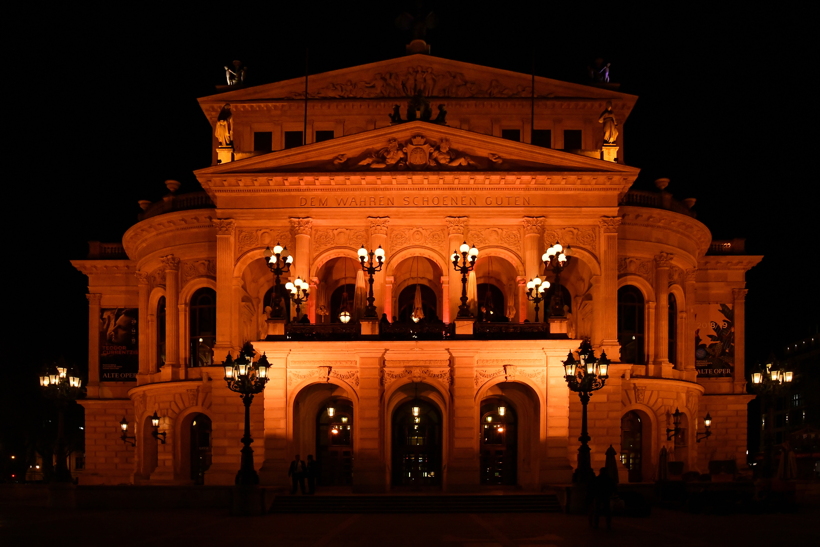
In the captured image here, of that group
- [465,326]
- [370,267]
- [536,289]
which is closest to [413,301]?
[465,326]

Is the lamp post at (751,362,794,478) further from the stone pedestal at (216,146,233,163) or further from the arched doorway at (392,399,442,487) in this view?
the stone pedestal at (216,146,233,163)

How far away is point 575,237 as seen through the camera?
53.3m

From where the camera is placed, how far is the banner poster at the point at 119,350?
64.2 metres

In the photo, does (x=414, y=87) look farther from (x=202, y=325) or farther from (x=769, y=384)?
(x=769, y=384)

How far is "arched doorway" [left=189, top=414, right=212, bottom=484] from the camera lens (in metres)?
58.8

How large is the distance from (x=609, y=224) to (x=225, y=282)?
56.7 ft

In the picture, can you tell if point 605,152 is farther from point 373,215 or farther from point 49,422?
point 49,422

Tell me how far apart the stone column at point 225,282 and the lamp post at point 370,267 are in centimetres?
651

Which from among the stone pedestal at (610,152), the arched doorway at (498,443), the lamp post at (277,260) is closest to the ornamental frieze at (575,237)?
the stone pedestal at (610,152)

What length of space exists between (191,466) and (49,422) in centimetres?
2815

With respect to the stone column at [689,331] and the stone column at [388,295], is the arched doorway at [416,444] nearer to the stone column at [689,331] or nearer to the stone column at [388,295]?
the stone column at [388,295]

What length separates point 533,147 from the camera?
5253 centimetres

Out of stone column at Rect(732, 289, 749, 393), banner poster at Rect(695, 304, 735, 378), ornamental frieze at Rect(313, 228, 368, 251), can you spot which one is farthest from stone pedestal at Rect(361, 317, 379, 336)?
stone column at Rect(732, 289, 749, 393)

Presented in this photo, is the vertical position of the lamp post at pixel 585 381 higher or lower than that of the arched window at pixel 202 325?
lower
